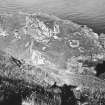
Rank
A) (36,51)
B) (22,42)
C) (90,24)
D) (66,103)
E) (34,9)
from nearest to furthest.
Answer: (66,103), (36,51), (22,42), (34,9), (90,24)

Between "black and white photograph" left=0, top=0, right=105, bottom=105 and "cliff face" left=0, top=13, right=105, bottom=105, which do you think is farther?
"cliff face" left=0, top=13, right=105, bottom=105

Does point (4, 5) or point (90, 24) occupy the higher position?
point (4, 5)

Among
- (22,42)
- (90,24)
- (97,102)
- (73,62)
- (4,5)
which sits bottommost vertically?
(97,102)

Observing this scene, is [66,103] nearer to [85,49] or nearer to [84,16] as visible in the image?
[85,49]

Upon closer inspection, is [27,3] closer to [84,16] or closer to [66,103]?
[84,16]

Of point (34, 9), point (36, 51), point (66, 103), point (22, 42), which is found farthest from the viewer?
point (34, 9)

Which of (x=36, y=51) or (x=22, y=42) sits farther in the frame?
(x=22, y=42)

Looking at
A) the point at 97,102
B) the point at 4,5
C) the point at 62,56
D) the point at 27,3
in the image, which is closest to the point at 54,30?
the point at 62,56

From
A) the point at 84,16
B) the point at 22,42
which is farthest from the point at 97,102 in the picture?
the point at 84,16

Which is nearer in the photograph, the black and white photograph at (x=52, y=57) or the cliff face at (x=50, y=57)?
the black and white photograph at (x=52, y=57)
